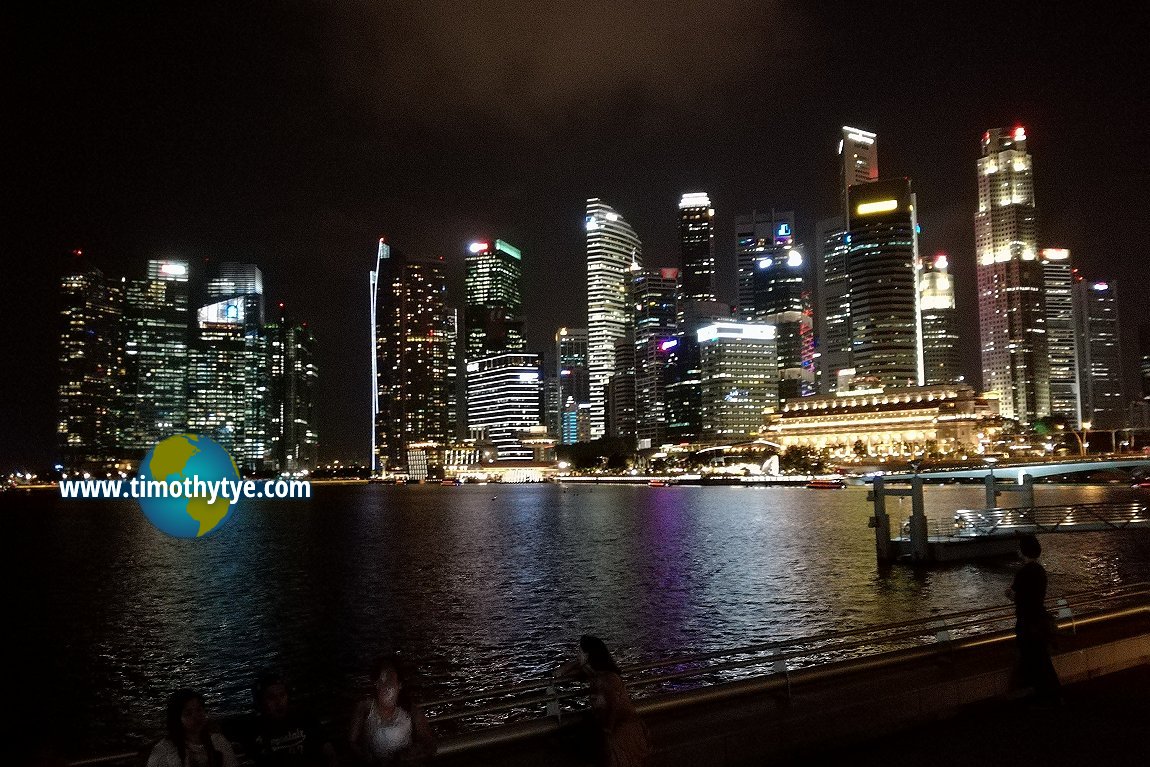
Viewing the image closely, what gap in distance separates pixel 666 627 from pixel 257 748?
24.6 m

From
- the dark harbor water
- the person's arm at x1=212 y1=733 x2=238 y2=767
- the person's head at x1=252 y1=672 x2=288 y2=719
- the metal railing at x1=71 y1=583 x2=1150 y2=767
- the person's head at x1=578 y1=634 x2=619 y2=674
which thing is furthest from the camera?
the dark harbor water

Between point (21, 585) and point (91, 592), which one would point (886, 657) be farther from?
point (21, 585)

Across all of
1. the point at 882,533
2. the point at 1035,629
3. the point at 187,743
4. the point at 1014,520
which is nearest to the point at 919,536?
the point at 882,533

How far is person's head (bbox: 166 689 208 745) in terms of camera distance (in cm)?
672

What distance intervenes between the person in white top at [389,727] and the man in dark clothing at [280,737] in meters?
0.33

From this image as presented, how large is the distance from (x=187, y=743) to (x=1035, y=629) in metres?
9.17

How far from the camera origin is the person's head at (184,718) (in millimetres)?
6719

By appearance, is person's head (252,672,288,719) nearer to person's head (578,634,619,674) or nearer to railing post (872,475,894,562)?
person's head (578,634,619,674)

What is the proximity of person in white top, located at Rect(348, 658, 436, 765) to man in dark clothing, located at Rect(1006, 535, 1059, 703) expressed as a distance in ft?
23.8

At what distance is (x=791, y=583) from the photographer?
40.2 meters

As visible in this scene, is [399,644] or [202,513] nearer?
[399,644]

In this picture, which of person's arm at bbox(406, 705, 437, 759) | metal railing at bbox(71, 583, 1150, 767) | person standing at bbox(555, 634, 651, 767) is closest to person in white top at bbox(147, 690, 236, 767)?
metal railing at bbox(71, 583, 1150, 767)

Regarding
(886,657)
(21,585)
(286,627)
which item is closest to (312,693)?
(286,627)

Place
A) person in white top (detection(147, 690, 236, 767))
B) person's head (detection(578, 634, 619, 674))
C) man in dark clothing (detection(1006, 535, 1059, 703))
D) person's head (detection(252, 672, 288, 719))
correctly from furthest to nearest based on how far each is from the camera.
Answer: man in dark clothing (detection(1006, 535, 1059, 703)) → person's head (detection(578, 634, 619, 674)) → person's head (detection(252, 672, 288, 719)) → person in white top (detection(147, 690, 236, 767))
